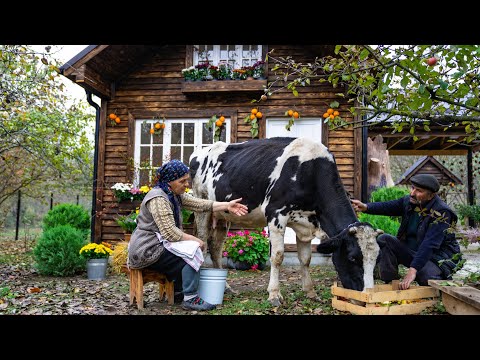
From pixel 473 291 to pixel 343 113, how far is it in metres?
5.51

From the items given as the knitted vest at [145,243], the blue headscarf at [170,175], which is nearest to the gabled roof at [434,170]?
the blue headscarf at [170,175]

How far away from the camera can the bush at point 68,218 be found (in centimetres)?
892

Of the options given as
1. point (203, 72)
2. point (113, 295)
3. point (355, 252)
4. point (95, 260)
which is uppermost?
point (203, 72)

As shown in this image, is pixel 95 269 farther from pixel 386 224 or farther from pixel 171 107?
pixel 386 224

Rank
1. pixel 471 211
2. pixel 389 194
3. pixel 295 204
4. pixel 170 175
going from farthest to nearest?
pixel 471 211, pixel 389 194, pixel 295 204, pixel 170 175

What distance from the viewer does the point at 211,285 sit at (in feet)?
14.7

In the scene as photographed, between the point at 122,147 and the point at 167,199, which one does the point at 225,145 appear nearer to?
the point at 167,199

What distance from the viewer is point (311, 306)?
464 centimetres

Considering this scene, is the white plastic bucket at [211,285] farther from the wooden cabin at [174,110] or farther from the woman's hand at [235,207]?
the wooden cabin at [174,110]

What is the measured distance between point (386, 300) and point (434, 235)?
38.8 inches

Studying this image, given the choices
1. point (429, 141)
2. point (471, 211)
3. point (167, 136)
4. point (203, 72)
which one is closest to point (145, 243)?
point (167, 136)

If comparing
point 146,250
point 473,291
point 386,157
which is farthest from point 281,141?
point 386,157

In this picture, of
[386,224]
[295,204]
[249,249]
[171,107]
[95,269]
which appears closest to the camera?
[295,204]

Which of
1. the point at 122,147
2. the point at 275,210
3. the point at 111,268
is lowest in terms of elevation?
the point at 111,268
